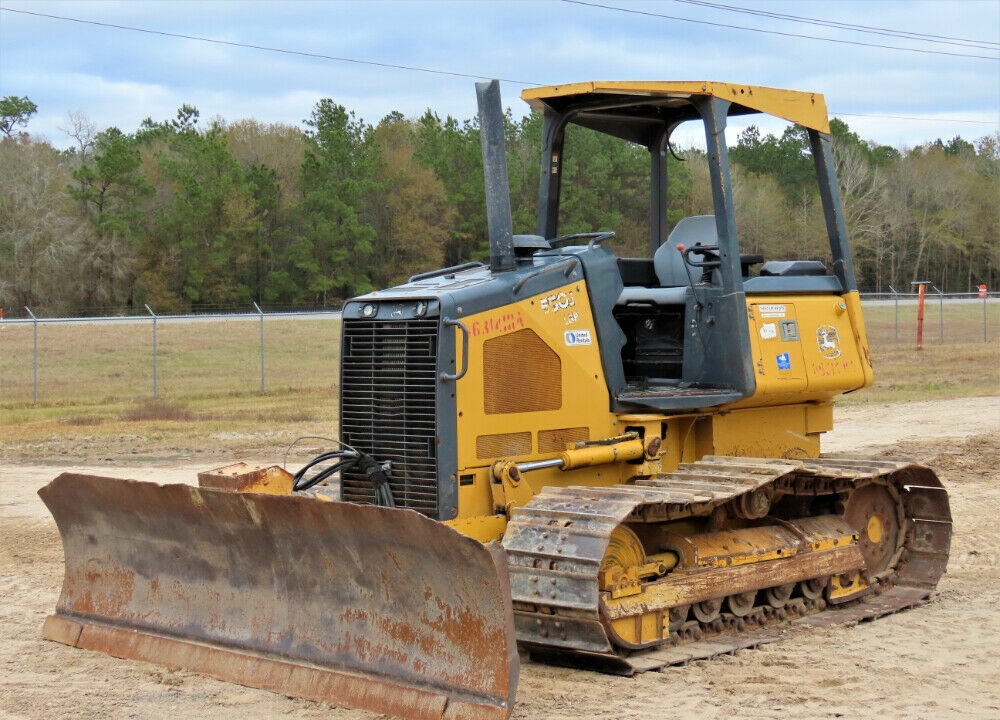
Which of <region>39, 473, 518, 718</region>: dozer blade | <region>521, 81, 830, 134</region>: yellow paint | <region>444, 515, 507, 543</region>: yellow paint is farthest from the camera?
<region>521, 81, 830, 134</region>: yellow paint

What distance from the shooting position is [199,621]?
7215 millimetres

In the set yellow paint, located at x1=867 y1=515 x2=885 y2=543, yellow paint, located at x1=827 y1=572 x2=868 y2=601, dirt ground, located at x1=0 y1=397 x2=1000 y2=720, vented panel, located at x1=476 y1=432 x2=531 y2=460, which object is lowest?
dirt ground, located at x1=0 y1=397 x2=1000 y2=720

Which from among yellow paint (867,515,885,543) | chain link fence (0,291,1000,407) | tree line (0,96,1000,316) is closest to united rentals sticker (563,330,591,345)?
yellow paint (867,515,885,543)

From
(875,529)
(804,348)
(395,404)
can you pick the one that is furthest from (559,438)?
(875,529)

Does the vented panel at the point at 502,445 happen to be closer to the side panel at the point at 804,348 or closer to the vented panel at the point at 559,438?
the vented panel at the point at 559,438

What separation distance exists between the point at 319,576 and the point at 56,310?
45843 mm

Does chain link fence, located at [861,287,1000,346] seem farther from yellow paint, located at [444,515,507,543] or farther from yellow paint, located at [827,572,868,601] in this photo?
yellow paint, located at [444,515,507,543]

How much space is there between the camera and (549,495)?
6.99m

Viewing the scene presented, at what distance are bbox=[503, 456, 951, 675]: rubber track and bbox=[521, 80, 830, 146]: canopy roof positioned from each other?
2.37 metres

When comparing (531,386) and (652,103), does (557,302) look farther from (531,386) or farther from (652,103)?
(652,103)

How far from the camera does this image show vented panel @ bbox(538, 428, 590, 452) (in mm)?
7570

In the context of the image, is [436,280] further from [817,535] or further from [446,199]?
[446,199]

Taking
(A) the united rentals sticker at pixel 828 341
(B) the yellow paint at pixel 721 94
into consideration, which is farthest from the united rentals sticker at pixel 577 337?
(A) the united rentals sticker at pixel 828 341

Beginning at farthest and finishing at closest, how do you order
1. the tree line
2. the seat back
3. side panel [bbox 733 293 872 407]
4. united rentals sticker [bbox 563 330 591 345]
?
the tree line, the seat back, side panel [bbox 733 293 872 407], united rentals sticker [bbox 563 330 591 345]
